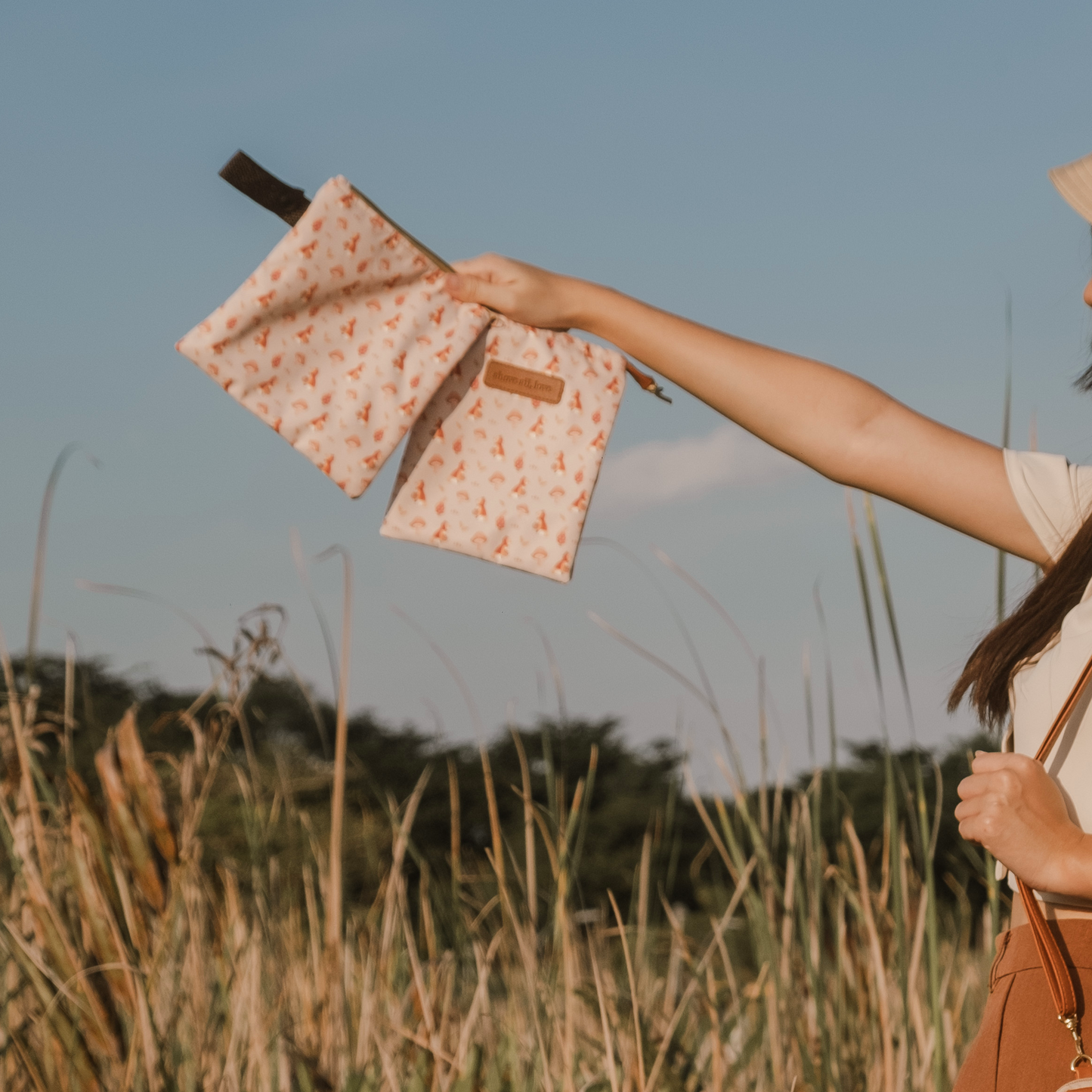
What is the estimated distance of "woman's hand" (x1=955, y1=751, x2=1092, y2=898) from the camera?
45.4 inches

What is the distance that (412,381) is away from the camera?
1.68 meters

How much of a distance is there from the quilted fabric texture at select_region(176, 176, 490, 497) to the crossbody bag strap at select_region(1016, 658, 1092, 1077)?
0.94 meters

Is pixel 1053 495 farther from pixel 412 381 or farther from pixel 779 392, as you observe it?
pixel 412 381

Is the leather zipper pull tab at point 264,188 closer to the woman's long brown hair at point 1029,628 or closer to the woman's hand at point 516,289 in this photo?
the woman's hand at point 516,289

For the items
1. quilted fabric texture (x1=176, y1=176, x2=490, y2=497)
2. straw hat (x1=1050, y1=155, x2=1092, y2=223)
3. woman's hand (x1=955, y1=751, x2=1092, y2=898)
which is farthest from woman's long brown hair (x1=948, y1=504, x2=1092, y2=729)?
quilted fabric texture (x1=176, y1=176, x2=490, y2=497)

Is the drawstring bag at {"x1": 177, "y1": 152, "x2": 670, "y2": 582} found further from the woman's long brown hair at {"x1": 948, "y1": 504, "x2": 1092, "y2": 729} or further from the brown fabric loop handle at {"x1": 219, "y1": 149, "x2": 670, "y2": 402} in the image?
the woman's long brown hair at {"x1": 948, "y1": 504, "x2": 1092, "y2": 729}

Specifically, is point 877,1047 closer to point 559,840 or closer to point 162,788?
point 559,840

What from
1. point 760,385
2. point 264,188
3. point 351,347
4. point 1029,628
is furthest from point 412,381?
point 1029,628

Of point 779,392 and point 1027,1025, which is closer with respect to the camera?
point 1027,1025

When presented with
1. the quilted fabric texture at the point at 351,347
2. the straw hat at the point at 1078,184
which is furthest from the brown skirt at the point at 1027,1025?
the quilted fabric texture at the point at 351,347

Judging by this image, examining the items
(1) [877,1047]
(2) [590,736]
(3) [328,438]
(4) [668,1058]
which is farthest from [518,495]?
(2) [590,736]

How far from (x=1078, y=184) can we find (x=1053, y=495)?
40 cm

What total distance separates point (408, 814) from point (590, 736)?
1068 cm

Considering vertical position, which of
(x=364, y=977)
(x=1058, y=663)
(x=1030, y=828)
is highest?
(x=1058, y=663)
